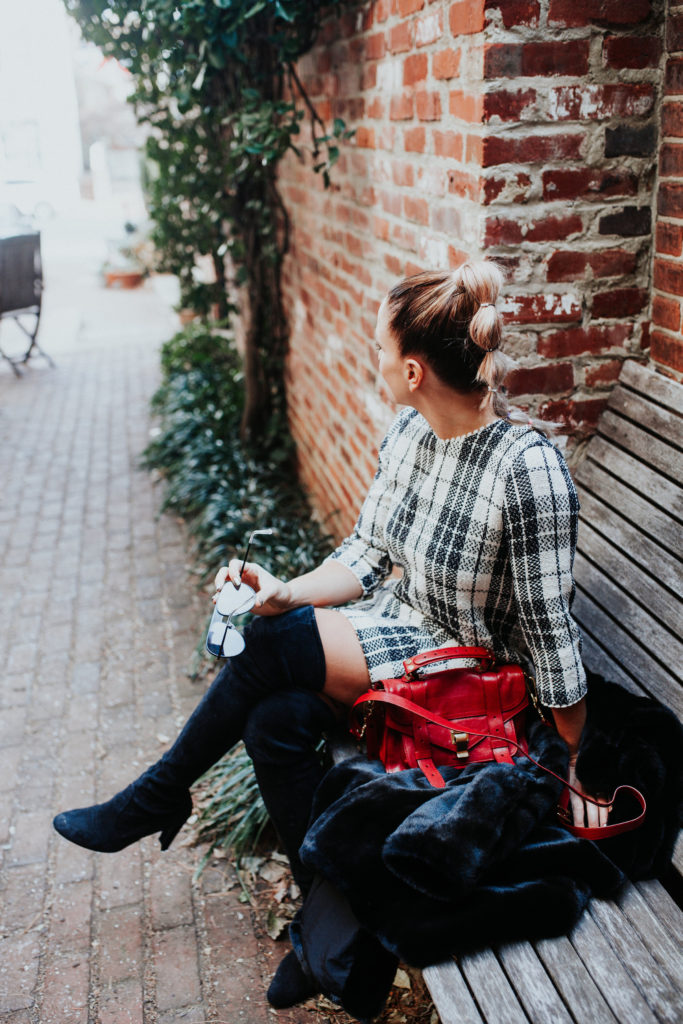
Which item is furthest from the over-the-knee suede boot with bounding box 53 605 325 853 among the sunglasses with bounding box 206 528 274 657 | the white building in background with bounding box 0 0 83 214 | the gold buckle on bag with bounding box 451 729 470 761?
the white building in background with bounding box 0 0 83 214

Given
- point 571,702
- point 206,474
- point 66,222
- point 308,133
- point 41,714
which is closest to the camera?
point 571,702

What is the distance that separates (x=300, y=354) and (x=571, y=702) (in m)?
3.26

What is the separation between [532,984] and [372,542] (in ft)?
3.55

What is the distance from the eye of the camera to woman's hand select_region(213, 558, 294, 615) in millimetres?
2027

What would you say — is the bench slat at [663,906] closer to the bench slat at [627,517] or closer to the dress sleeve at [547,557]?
the dress sleeve at [547,557]

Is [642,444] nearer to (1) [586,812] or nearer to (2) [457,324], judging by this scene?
(2) [457,324]

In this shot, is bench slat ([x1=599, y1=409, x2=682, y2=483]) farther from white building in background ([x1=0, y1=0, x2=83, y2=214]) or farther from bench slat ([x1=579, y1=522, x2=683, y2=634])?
white building in background ([x1=0, y1=0, x2=83, y2=214])

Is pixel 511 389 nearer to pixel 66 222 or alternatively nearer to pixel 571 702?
pixel 571 702

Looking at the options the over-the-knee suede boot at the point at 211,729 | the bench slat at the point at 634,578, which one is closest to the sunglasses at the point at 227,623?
the over-the-knee suede boot at the point at 211,729

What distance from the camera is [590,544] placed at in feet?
7.36

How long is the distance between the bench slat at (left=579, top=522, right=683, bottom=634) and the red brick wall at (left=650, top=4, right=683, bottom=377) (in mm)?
459

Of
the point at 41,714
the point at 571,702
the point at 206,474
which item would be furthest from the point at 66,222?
the point at 571,702

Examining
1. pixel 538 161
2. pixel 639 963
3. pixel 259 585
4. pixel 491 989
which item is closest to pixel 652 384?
pixel 538 161

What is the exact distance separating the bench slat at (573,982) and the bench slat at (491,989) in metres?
0.08
